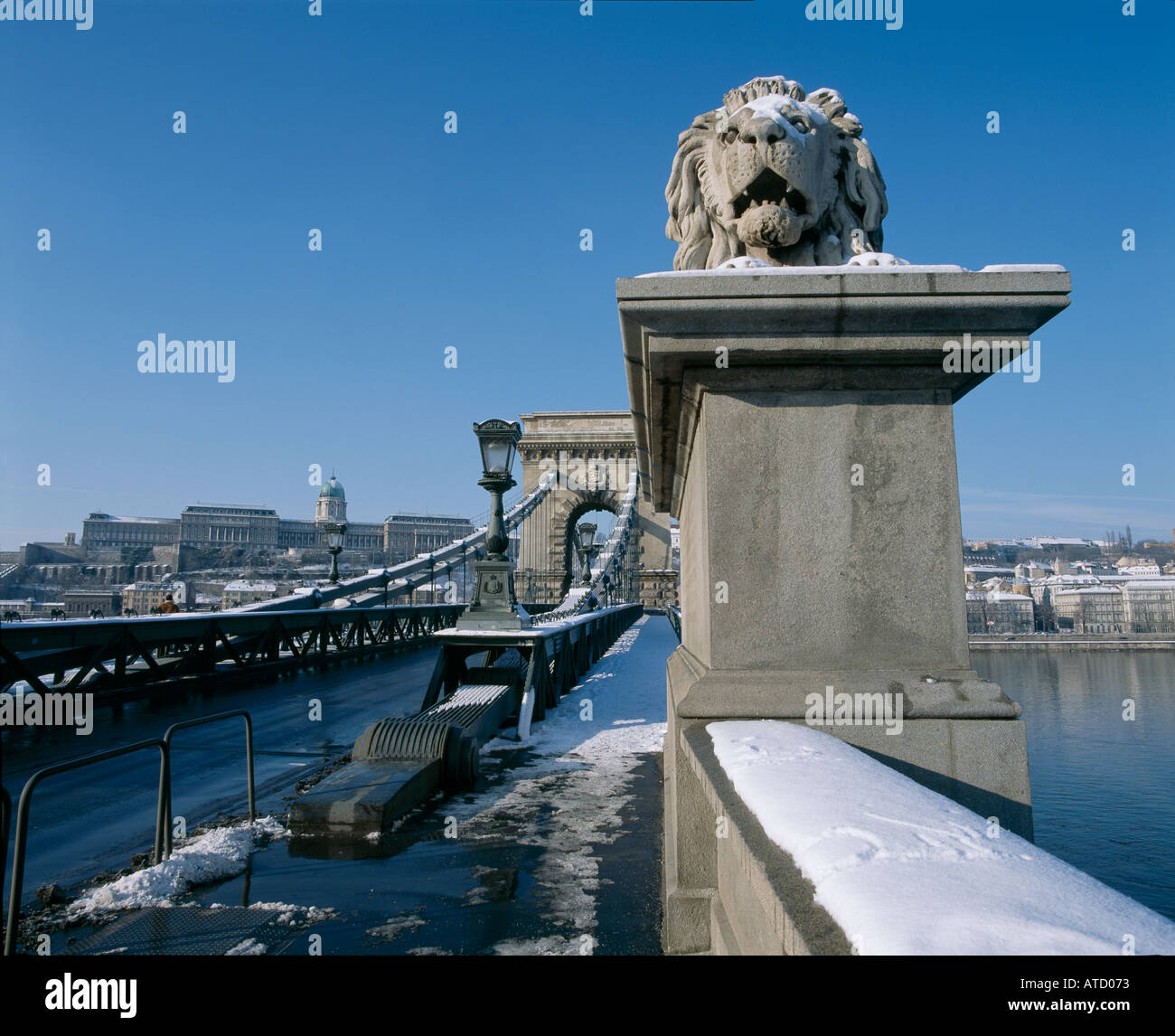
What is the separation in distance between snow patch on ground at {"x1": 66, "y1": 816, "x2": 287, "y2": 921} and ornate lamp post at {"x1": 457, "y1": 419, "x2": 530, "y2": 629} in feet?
13.7

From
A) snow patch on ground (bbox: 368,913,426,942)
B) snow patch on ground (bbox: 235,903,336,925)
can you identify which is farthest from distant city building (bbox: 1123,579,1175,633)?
snow patch on ground (bbox: 235,903,336,925)

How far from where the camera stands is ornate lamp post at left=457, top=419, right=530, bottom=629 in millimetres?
8195

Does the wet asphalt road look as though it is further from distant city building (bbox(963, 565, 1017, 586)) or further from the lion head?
distant city building (bbox(963, 565, 1017, 586))

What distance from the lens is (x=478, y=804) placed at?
4.84m

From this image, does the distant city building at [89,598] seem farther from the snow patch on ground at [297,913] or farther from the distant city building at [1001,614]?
the distant city building at [1001,614]

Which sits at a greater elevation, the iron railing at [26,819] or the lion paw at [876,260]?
the lion paw at [876,260]

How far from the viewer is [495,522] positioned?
8.32 metres

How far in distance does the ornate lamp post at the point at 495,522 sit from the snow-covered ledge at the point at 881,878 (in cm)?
643

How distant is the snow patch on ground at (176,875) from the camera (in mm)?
3199

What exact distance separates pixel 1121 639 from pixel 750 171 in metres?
65.2

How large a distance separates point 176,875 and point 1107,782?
11727 mm

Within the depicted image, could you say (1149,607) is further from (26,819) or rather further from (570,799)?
(26,819)

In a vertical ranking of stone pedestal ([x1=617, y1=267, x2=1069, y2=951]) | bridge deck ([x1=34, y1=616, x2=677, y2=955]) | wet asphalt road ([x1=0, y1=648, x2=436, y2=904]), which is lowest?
wet asphalt road ([x1=0, y1=648, x2=436, y2=904])

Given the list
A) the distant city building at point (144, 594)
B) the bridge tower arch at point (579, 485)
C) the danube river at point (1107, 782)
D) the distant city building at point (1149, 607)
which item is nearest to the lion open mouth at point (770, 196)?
the danube river at point (1107, 782)
